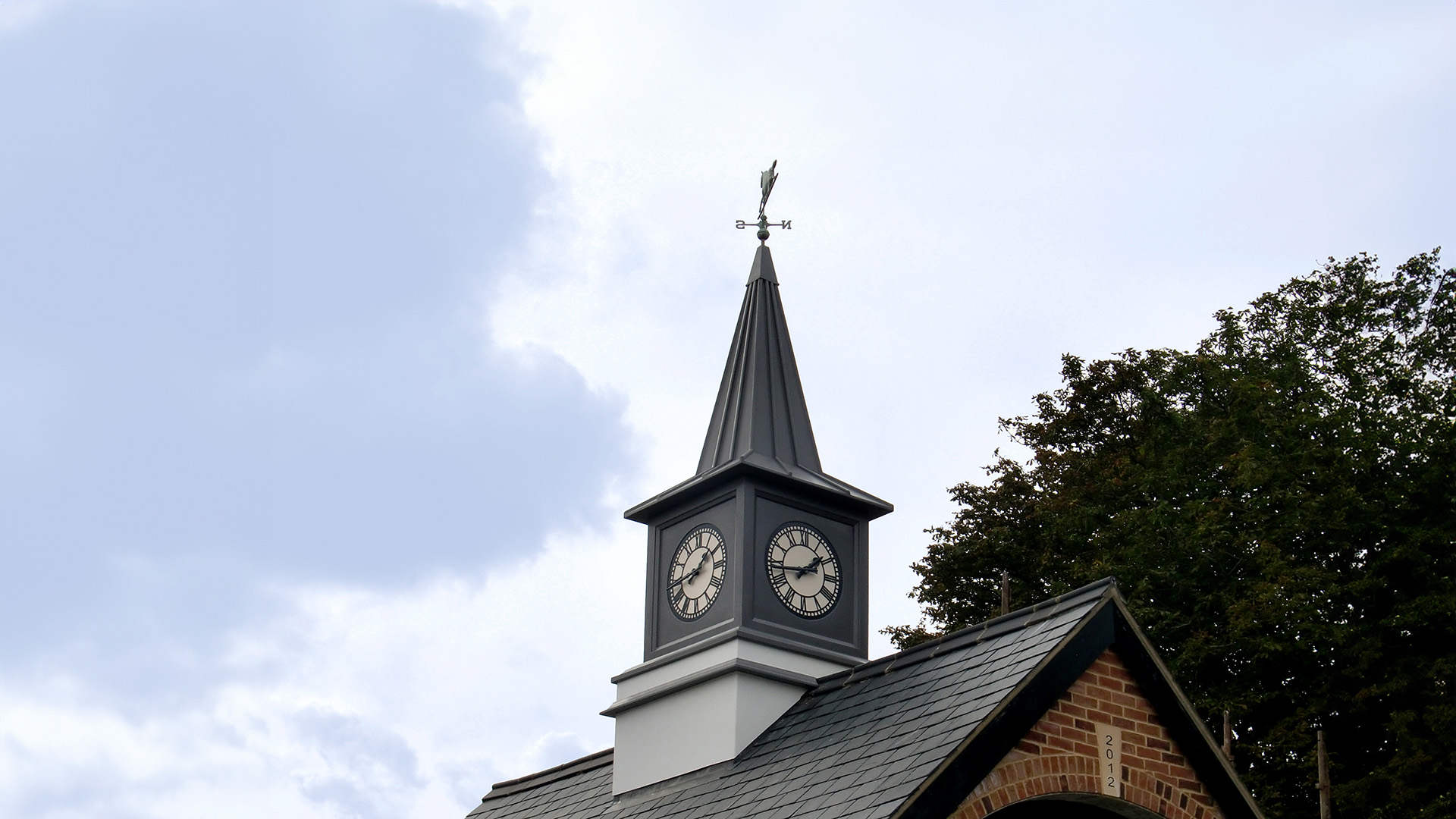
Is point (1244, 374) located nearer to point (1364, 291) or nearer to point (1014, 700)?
point (1364, 291)

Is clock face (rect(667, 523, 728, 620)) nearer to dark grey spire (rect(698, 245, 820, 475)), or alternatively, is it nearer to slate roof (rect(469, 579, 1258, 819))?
dark grey spire (rect(698, 245, 820, 475))

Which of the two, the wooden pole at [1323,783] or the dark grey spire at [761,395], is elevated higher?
the dark grey spire at [761,395]

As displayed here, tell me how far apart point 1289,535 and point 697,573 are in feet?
56.2

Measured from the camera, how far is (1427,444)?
34.0 meters

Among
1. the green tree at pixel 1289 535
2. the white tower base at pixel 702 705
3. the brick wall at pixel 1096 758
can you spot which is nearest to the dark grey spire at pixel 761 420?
the white tower base at pixel 702 705

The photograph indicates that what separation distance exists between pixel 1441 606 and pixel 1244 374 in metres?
7.16

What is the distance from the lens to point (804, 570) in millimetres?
19938

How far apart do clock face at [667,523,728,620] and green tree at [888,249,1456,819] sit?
13.9 m

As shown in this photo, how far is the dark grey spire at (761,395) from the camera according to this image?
20734 mm

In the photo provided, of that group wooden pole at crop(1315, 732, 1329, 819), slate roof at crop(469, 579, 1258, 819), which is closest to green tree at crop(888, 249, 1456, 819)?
wooden pole at crop(1315, 732, 1329, 819)

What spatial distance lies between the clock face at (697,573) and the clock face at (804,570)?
0.56 m

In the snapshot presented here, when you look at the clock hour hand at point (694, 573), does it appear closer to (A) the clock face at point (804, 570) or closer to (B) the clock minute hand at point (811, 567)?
(A) the clock face at point (804, 570)

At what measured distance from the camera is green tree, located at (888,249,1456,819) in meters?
31.7

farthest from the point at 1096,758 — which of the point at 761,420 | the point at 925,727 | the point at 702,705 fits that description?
the point at 761,420
